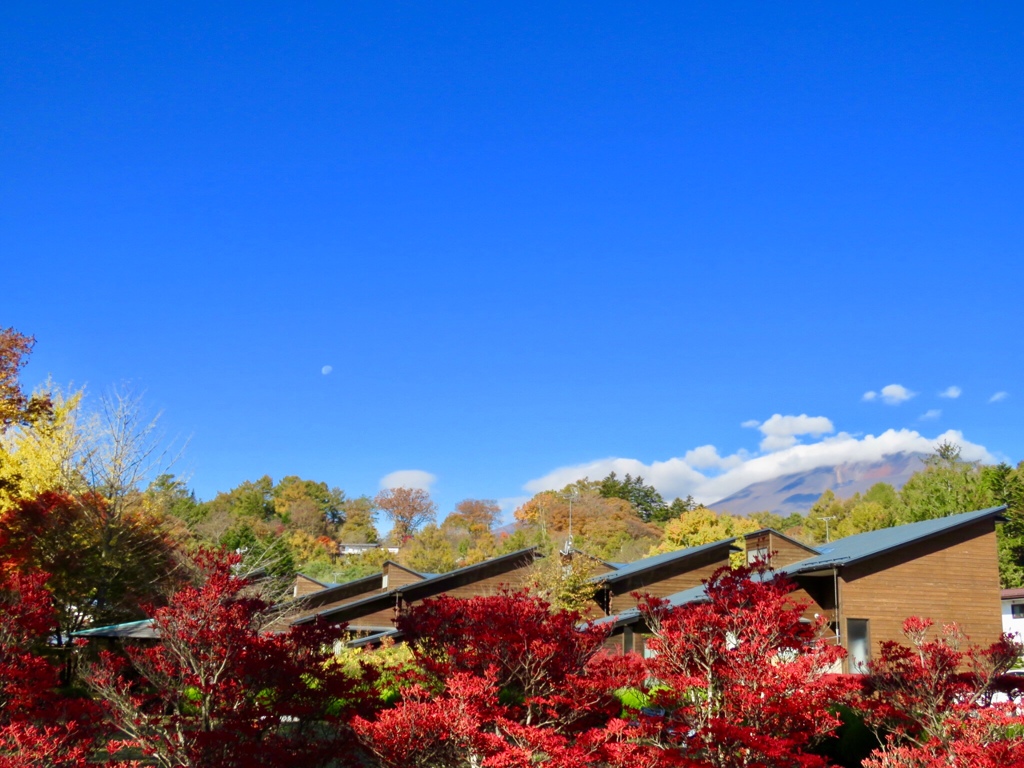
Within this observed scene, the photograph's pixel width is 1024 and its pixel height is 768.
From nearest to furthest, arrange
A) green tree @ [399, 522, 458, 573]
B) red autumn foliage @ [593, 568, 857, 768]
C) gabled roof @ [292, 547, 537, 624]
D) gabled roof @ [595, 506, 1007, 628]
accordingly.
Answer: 1. red autumn foliage @ [593, 568, 857, 768]
2. gabled roof @ [595, 506, 1007, 628]
3. gabled roof @ [292, 547, 537, 624]
4. green tree @ [399, 522, 458, 573]

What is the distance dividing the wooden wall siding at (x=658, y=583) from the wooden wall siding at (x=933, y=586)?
29.8 ft

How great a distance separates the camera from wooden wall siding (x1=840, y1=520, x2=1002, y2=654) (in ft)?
70.1

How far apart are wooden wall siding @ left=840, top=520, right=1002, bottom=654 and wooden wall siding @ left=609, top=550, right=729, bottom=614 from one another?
9097mm

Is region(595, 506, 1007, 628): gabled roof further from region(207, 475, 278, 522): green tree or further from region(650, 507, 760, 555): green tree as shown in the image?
region(207, 475, 278, 522): green tree

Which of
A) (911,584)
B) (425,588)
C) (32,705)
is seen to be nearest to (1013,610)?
(911,584)

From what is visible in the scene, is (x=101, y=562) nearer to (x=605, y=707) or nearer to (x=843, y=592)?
(x=605, y=707)

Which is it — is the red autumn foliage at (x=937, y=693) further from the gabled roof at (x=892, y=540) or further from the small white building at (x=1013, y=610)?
the small white building at (x=1013, y=610)

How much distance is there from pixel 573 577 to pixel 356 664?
31.0ft

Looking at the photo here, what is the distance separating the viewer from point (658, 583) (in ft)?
101

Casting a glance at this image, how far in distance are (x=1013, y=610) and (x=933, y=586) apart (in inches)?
708

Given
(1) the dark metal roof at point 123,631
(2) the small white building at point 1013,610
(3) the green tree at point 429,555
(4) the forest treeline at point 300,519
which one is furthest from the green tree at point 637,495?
(1) the dark metal roof at point 123,631

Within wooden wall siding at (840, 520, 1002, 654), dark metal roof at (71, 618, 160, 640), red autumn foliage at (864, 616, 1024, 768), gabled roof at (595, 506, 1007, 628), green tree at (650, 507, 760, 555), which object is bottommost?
red autumn foliage at (864, 616, 1024, 768)

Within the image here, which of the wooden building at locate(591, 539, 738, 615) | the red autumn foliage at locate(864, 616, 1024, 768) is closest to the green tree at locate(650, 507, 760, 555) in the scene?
Answer: the wooden building at locate(591, 539, 738, 615)

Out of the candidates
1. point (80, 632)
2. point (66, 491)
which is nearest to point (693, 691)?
point (80, 632)
